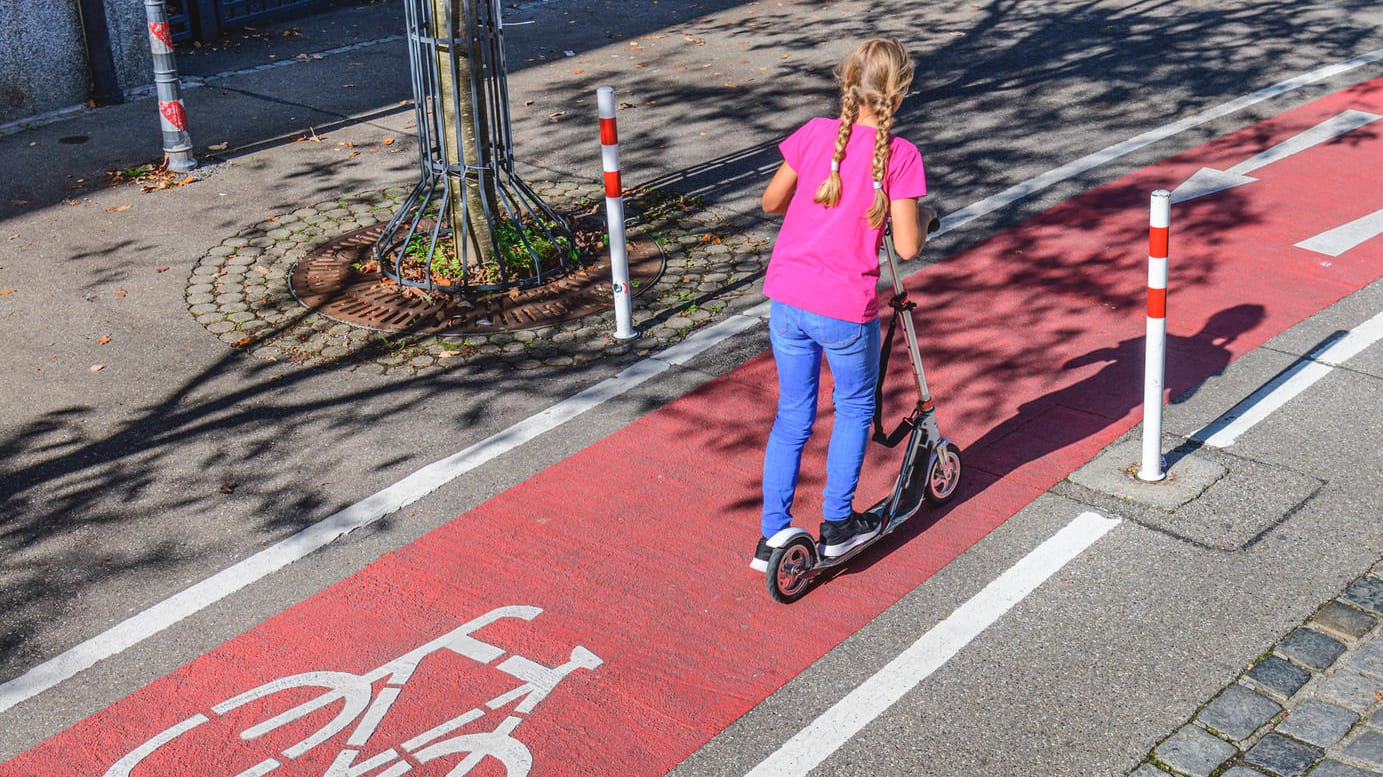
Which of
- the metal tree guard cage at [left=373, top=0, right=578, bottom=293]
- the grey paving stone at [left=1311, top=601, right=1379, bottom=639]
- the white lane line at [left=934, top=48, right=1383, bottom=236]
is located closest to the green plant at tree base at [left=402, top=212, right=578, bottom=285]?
the metal tree guard cage at [left=373, top=0, right=578, bottom=293]

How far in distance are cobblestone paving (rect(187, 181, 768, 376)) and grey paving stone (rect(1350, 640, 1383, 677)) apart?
3953mm

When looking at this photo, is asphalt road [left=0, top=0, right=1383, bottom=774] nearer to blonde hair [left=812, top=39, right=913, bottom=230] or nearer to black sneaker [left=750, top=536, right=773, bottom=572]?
black sneaker [left=750, top=536, right=773, bottom=572]

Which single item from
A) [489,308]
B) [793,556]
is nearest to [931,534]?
[793,556]

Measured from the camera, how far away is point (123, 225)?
9695 millimetres

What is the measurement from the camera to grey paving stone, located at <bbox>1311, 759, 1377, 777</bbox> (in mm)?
4332

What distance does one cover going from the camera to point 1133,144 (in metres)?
11.1

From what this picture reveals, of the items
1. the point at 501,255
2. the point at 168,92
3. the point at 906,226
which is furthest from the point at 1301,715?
the point at 168,92

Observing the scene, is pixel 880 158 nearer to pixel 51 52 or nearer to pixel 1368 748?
pixel 1368 748

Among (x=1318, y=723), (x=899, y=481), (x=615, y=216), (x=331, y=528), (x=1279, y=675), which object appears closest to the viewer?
(x=1318, y=723)

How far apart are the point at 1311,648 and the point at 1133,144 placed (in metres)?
6.97

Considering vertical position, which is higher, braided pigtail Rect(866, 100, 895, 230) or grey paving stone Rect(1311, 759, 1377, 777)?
braided pigtail Rect(866, 100, 895, 230)

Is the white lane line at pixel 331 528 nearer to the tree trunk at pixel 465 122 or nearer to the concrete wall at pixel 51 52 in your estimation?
the tree trunk at pixel 465 122

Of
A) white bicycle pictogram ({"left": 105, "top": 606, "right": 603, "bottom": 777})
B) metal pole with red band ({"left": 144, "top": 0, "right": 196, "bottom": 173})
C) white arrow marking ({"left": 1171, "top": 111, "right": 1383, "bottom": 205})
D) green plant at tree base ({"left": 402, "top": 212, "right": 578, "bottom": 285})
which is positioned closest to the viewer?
white bicycle pictogram ({"left": 105, "top": 606, "right": 603, "bottom": 777})

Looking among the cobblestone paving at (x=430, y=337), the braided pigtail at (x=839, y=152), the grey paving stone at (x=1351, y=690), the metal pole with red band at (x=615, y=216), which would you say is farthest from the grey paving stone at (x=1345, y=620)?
the metal pole with red band at (x=615, y=216)
